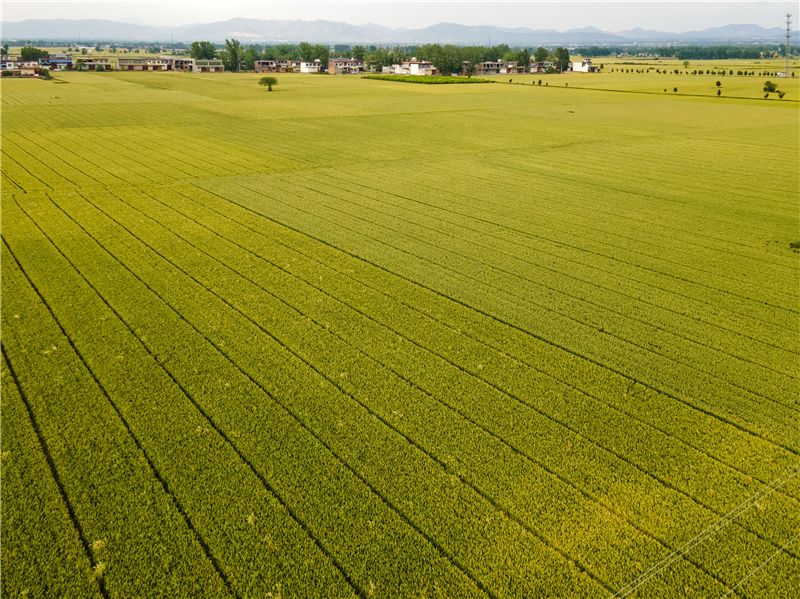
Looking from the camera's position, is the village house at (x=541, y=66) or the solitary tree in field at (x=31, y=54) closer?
the solitary tree in field at (x=31, y=54)

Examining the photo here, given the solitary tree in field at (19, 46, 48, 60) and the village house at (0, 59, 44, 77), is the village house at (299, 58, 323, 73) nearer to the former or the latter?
the solitary tree in field at (19, 46, 48, 60)

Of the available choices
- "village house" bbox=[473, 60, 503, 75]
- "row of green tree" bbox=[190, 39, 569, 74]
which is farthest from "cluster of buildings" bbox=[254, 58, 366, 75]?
"village house" bbox=[473, 60, 503, 75]

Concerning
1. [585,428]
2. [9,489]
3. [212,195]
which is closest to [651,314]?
[585,428]

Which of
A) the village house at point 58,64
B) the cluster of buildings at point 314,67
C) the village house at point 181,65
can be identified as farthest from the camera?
the cluster of buildings at point 314,67

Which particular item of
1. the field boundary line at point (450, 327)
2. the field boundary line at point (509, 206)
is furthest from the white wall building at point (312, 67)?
the field boundary line at point (450, 327)

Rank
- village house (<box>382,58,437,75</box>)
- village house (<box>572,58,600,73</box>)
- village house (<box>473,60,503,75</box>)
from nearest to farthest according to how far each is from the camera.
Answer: village house (<box>382,58,437,75</box>), village house (<box>473,60,503,75</box>), village house (<box>572,58,600,73</box>)

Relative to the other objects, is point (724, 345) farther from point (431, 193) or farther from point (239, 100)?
point (239, 100)

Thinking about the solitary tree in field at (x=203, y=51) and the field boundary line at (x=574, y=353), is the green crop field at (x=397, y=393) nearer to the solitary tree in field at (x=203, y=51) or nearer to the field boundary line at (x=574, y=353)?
the field boundary line at (x=574, y=353)
